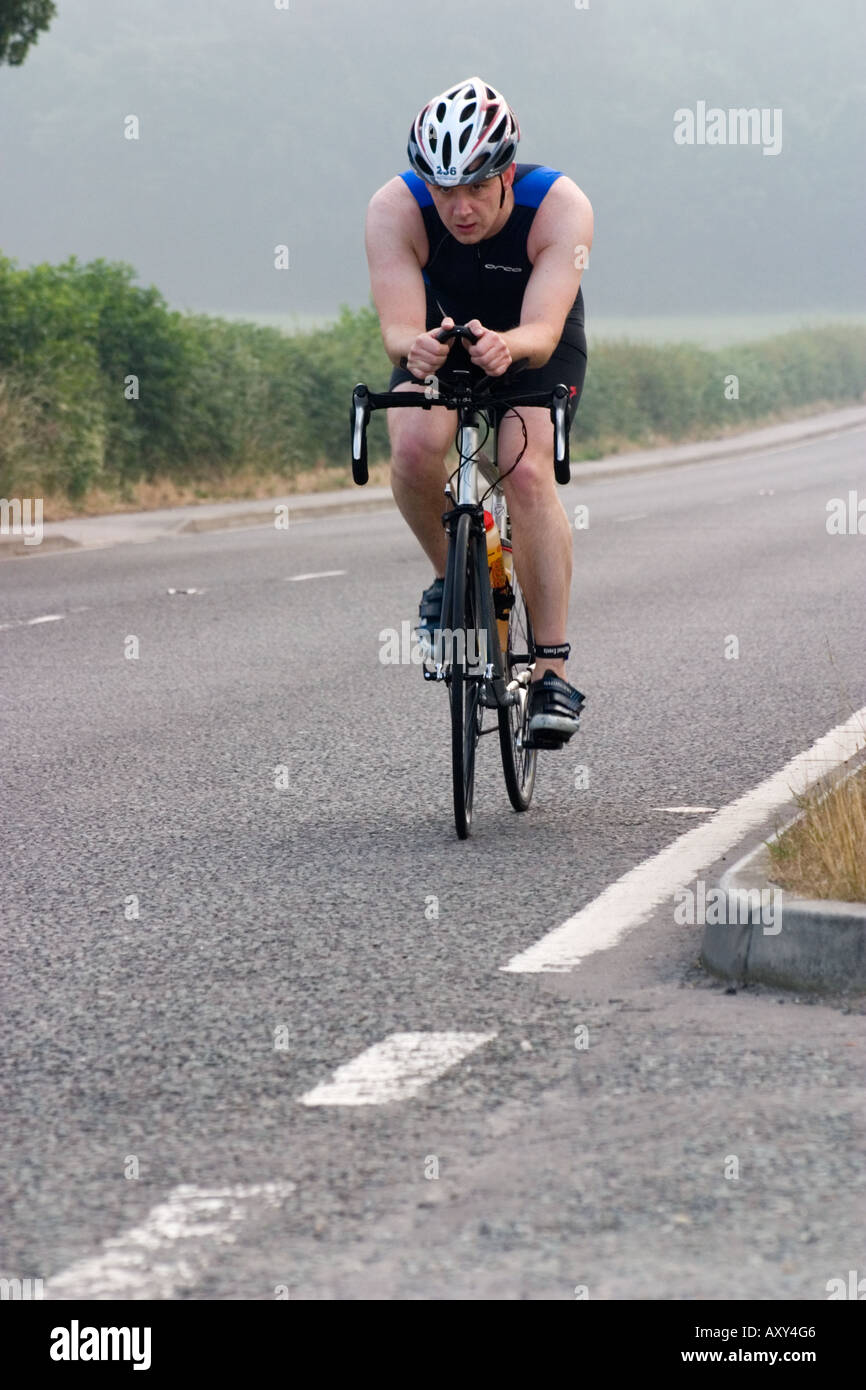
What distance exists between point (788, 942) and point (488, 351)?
78.3 inches

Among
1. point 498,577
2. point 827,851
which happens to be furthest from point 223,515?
point 827,851

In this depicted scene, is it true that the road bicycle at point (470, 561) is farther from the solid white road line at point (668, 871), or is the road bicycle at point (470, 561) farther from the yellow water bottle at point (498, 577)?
the solid white road line at point (668, 871)

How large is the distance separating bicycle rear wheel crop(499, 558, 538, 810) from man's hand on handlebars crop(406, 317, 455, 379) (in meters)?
0.88

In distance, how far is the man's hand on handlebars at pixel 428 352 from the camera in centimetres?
590

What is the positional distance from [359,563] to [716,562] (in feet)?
9.30

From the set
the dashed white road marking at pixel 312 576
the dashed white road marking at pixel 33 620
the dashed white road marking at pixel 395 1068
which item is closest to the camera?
the dashed white road marking at pixel 395 1068

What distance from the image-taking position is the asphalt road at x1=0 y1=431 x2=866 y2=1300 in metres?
3.31

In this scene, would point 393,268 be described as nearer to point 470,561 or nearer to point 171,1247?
point 470,561

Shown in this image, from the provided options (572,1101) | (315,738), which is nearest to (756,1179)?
(572,1101)

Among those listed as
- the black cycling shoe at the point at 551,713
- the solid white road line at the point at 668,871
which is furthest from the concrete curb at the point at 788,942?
the black cycling shoe at the point at 551,713

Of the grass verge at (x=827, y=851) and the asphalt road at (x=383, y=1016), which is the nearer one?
the asphalt road at (x=383, y=1016)

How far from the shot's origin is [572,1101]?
394cm

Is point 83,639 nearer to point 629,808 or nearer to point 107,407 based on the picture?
point 629,808

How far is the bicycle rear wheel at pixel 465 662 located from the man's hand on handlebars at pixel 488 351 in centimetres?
50
